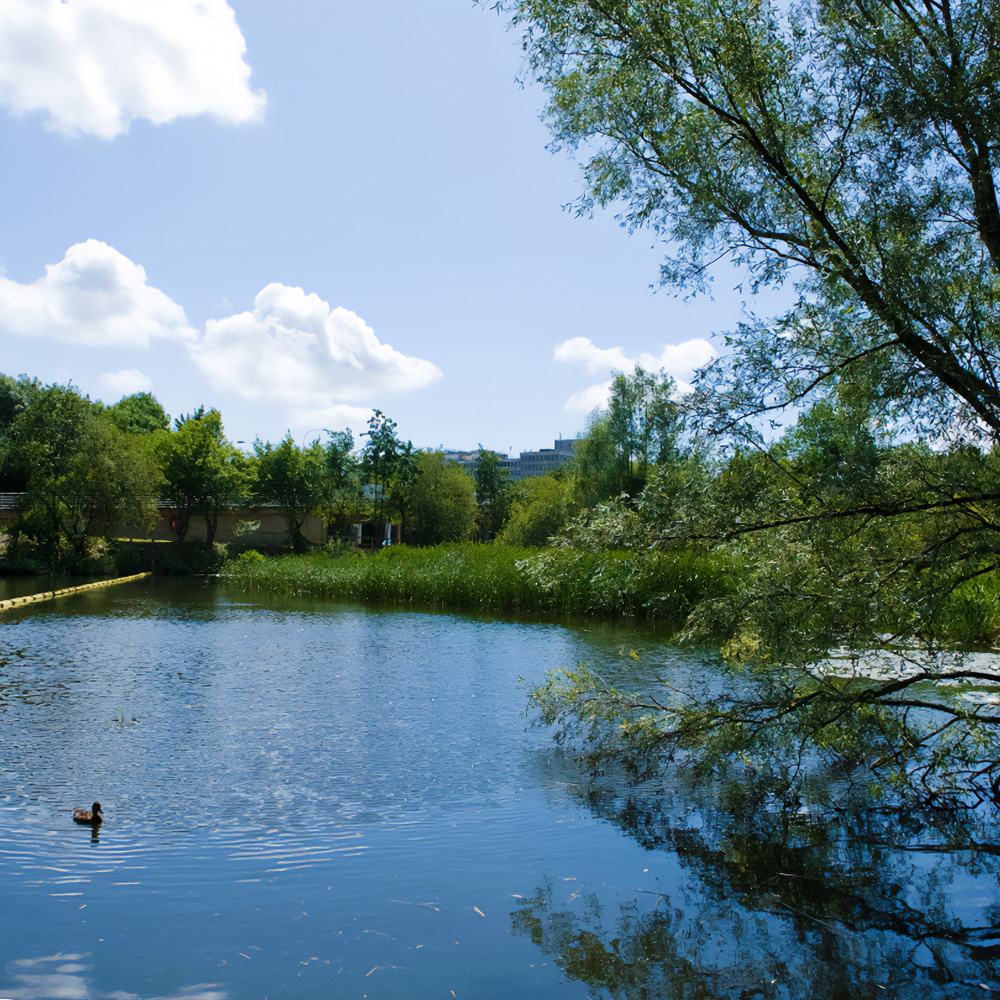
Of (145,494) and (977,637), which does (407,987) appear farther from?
(145,494)

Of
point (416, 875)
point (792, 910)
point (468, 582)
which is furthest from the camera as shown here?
point (468, 582)

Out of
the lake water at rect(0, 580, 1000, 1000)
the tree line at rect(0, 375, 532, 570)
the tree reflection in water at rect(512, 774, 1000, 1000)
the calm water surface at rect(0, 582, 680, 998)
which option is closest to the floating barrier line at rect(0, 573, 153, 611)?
the tree line at rect(0, 375, 532, 570)

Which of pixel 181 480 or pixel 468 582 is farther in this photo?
pixel 181 480

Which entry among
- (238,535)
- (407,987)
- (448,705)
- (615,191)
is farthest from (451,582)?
(238,535)

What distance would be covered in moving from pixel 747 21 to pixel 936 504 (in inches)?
153

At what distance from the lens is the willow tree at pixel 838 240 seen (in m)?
5.77

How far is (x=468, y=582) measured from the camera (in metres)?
24.8

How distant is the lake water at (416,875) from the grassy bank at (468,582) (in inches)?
344

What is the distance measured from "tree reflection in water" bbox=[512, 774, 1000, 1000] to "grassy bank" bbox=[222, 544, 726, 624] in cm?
1006

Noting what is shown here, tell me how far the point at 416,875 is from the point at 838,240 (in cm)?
537

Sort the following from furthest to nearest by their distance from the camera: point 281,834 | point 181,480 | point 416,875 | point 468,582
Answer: point 181,480
point 468,582
point 281,834
point 416,875

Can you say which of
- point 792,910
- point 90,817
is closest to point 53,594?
point 90,817

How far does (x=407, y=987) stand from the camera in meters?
4.17

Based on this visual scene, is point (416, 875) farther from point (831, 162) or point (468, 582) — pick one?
point (468, 582)
